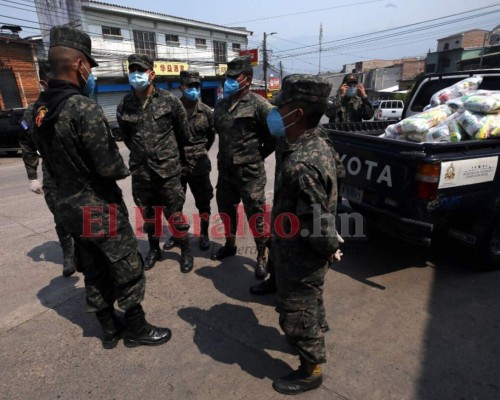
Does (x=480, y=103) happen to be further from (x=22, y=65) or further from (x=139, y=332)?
(x=22, y=65)

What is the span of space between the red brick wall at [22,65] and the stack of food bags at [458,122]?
65.5 ft

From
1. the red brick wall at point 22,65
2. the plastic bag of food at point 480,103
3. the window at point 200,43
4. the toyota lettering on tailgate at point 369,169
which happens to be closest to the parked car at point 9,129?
the red brick wall at point 22,65

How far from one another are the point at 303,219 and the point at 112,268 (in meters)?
1.32

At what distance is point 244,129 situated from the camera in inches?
123

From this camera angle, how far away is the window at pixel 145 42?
2202 cm

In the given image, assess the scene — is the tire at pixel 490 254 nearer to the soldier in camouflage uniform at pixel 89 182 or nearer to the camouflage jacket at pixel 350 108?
the soldier in camouflage uniform at pixel 89 182

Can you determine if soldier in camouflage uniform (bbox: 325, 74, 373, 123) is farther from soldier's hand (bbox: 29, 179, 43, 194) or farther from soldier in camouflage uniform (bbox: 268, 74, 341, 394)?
soldier's hand (bbox: 29, 179, 43, 194)

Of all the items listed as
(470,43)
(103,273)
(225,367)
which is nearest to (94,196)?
(103,273)

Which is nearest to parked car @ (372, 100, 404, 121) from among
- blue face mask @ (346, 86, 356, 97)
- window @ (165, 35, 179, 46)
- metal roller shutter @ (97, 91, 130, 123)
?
window @ (165, 35, 179, 46)

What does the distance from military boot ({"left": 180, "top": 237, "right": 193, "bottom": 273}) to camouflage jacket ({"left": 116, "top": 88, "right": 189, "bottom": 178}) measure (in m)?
0.74

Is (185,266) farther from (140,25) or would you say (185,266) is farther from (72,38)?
(140,25)

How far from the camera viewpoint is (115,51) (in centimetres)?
2077

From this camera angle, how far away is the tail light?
2594mm

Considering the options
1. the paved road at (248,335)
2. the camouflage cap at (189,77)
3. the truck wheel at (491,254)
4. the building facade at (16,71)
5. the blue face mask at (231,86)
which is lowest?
the paved road at (248,335)
